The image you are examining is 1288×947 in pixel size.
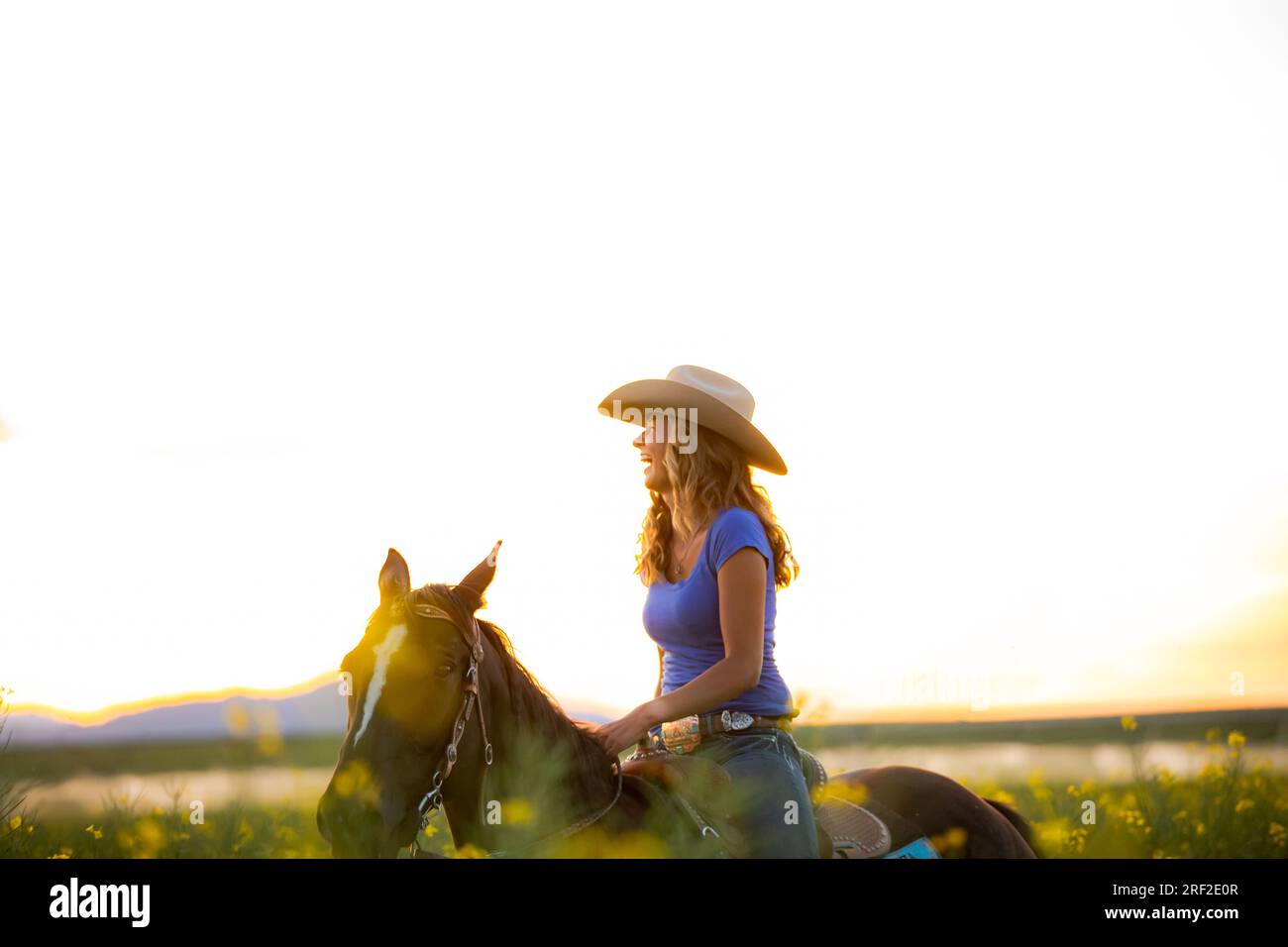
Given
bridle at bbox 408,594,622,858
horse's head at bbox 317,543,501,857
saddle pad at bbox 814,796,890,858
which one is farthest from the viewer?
saddle pad at bbox 814,796,890,858

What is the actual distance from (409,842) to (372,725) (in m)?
0.48

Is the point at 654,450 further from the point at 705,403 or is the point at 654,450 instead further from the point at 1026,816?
the point at 1026,816

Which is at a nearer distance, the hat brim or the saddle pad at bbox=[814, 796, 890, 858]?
the saddle pad at bbox=[814, 796, 890, 858]

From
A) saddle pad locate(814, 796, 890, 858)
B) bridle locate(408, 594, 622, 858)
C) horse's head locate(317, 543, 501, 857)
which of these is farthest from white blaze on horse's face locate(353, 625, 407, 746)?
saddle pad locate(814, 796, 890, 858)

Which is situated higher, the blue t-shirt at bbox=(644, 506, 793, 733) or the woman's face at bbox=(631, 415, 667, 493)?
the woman's face at bbox=(631, 415, 667, 493)

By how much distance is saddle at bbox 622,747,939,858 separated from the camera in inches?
176

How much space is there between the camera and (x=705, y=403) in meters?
5.04

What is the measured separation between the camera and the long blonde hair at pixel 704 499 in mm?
4895

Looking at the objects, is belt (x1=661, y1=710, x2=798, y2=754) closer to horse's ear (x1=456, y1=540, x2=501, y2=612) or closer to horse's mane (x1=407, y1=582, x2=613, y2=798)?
horse's mane (x1=407, y1=582, x2=613, y2=798)

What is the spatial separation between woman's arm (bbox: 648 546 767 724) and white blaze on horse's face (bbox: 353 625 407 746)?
1.08m

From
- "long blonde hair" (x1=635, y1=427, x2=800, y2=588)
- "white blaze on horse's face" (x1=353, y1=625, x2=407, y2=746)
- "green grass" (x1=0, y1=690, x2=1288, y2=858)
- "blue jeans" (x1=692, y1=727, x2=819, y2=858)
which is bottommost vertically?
"green grass" (x1=0, y1=690, x2=1288, y2=858)
